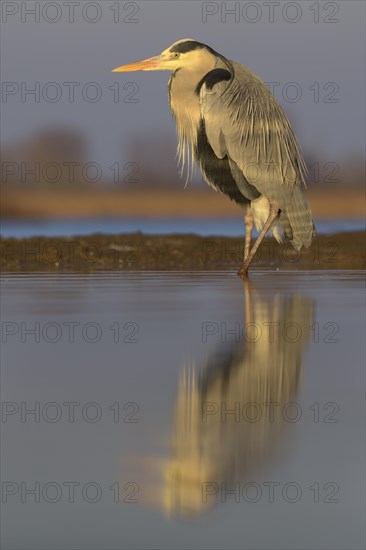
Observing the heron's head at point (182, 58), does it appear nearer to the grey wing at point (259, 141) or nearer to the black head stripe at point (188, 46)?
the black head stripe at point (188, 46)

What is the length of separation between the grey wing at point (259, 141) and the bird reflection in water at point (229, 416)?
20.1 feet

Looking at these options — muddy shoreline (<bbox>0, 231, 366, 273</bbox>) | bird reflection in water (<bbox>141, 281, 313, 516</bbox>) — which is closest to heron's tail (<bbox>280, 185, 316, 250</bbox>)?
muddy shoreline (<bbox>0, 231, 366, 273</bbox>)

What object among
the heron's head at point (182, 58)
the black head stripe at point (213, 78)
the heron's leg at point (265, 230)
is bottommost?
the heron's leg at point (265, 230)

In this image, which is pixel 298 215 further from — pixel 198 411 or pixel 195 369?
pixel 198 411

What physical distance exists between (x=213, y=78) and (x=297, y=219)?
173 centimetres

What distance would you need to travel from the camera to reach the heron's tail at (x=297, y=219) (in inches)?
442

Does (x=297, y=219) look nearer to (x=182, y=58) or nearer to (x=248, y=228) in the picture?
(x=248, y=228)

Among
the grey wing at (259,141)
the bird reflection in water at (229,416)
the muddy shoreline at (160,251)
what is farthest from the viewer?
the muddy shoreline at (160,251)

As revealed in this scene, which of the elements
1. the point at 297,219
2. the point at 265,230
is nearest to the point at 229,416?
the point at 265,230

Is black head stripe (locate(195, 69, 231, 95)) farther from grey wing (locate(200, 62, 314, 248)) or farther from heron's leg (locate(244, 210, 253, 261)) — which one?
heron's leg (locate(244, 210, 253, 261))

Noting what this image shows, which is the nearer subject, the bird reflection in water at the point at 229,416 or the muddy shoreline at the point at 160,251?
the bird reflection in water at the point at 229,416

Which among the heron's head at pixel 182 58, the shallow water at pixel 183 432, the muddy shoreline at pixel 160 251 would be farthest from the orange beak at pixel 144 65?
the shallow water at pixel 183 432

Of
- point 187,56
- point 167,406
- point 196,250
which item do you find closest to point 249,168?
point 187,56

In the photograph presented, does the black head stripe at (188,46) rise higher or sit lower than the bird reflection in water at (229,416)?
Result: higher
